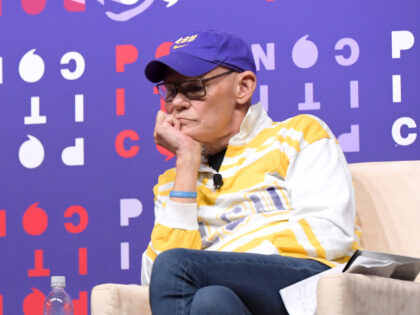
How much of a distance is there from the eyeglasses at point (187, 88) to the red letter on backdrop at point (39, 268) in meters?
0.93

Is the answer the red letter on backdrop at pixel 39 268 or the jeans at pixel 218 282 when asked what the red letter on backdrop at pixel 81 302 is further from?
the jeans at pixel 218 282

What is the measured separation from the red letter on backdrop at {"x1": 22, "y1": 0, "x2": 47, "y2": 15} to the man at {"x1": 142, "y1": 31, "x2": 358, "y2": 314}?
92cm

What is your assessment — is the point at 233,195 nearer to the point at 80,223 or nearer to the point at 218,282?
the point at 218,282

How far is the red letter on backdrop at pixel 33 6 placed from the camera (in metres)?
2.87

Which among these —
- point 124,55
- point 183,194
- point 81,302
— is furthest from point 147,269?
point 124,55

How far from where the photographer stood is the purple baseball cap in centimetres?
209

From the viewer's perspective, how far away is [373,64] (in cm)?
257

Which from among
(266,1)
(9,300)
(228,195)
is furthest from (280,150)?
(9,300)

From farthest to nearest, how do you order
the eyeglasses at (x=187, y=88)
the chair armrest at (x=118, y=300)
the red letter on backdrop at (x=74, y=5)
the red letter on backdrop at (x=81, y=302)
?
the red letter on backdrop at (x=74, y=5), the red letter on backdrop at (x=81, y=302), the eyeglasses at (x=187, y=88), the chair armrest at (x=118, y=300)

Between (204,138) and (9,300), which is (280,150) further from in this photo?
(9,300)

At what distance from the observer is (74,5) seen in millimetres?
2846

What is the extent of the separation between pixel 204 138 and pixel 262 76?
59 cm

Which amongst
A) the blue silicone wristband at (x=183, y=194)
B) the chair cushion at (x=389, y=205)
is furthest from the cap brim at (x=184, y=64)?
the chair cushion at (x=389, y=205)

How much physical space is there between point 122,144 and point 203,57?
29.6 inches
